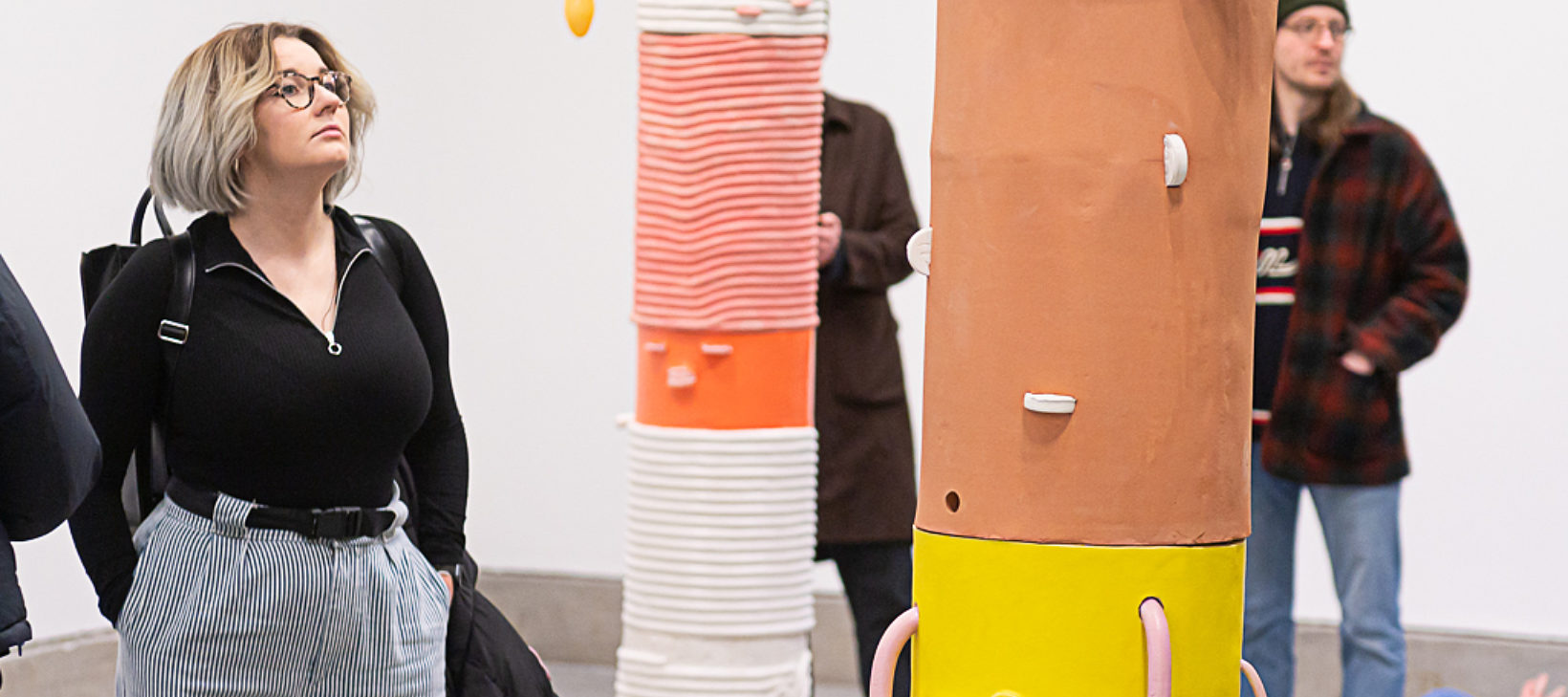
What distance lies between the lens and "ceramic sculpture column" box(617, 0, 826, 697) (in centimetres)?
298

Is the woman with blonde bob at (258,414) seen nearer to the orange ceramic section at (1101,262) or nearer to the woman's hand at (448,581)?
the woman's hand at (448,581)

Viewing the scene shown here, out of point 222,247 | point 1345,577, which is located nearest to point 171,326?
point 222,247

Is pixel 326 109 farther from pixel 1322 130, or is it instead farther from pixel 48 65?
pixel 48 65

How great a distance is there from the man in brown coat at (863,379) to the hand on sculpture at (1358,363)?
0.91m

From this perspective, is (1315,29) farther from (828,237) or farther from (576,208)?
(576,208)

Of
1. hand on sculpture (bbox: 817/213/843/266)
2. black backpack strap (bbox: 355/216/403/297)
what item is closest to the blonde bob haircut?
black backpack strap (bbox: 355/216/403/297)

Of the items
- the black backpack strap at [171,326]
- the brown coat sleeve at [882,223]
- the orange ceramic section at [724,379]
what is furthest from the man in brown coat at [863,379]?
the black backpack strap at [171,326]

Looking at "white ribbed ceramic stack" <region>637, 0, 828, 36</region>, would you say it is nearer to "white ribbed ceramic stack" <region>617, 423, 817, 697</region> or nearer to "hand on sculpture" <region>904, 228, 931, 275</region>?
"white ribbed ceramic stack" <region>617, 423, 817, 697</region>

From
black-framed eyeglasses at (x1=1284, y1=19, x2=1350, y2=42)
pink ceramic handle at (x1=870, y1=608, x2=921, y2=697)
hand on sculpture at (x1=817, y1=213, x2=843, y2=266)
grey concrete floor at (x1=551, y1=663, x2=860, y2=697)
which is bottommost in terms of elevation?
grey concrete floor at (x1=551, y1=663, x2=860, y2=697)

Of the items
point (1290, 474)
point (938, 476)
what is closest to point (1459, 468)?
point (1290, 474)

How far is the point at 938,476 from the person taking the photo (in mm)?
1983

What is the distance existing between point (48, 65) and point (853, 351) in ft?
7.59

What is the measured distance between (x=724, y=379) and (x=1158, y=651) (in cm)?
131

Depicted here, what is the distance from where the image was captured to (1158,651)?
188cm
